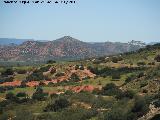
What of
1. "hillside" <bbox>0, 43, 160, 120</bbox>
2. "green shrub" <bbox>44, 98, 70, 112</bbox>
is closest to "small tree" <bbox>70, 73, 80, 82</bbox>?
"hillside" <bbox>0, 43, 160, 120</bbox>

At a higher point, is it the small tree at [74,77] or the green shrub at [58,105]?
the green shrub at [58,105]

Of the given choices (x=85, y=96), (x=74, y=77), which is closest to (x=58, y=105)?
(x=85, y=96)

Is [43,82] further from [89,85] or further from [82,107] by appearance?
[82,107]

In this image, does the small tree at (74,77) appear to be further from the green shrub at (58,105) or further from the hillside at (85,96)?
the green shrub at (58,105)

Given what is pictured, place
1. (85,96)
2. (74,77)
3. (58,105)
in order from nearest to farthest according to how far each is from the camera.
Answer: (58,105), (85,96), (74,77)

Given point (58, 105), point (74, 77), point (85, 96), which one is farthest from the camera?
point (74, 77)

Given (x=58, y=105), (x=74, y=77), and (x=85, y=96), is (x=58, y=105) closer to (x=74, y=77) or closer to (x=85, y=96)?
(x=85, y=96)

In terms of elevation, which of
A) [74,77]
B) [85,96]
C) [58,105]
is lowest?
[74,77]

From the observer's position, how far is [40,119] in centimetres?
4269

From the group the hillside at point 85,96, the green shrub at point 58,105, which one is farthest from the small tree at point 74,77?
the green shrub at point 58,105

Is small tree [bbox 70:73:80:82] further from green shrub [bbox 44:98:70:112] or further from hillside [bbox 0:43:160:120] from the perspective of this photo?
green shrub [bbox 44:98:70:112]

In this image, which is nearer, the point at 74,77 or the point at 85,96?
the point at 85,96

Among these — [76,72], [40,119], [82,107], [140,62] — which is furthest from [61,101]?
[140,62]

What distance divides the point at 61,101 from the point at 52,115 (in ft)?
20.3
